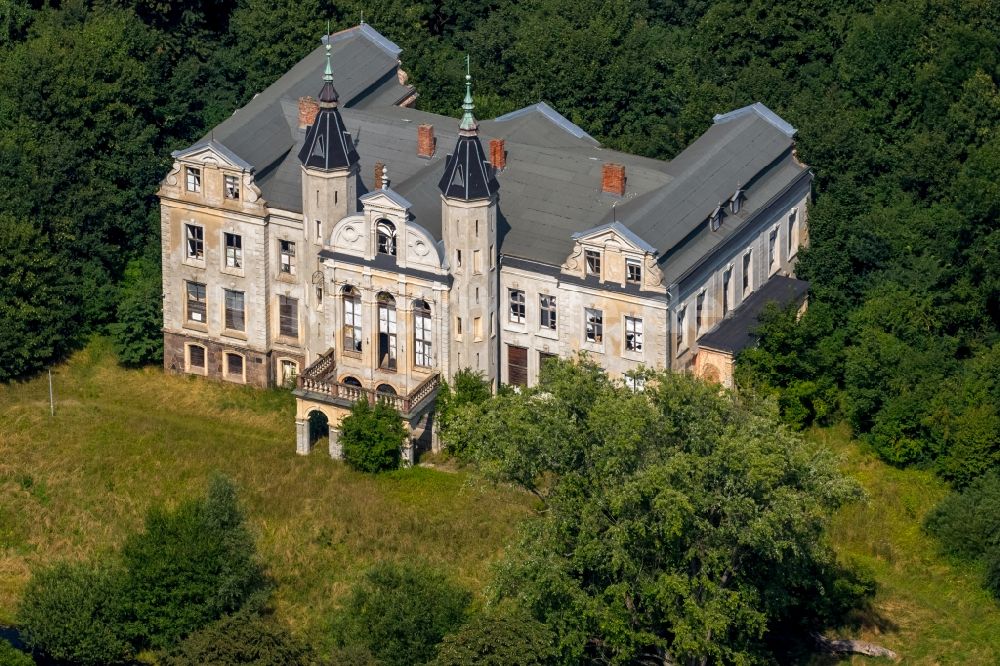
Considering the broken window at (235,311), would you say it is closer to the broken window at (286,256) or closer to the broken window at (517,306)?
the broken window at (286,256)

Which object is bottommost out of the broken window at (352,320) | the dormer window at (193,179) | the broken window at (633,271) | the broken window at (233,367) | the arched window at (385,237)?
the broken window at (233,367)

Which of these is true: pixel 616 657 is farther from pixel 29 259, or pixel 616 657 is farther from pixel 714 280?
pixel 29 259

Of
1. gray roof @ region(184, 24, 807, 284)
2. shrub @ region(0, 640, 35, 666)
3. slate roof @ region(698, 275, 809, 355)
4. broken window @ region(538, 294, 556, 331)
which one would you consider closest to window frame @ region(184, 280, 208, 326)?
gray roof @ region(184, 24, 807, 284)

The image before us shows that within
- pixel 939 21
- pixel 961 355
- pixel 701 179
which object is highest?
pixel 939 21

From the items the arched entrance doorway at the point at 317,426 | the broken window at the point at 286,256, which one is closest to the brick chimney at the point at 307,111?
the broken window at the point at 286,256

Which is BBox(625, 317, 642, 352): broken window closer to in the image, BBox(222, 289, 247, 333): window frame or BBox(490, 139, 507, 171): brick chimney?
BBox(490, 139, 507, 171): brick chimney

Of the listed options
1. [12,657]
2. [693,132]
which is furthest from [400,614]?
[693,132]

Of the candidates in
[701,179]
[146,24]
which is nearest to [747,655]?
[701,179]
